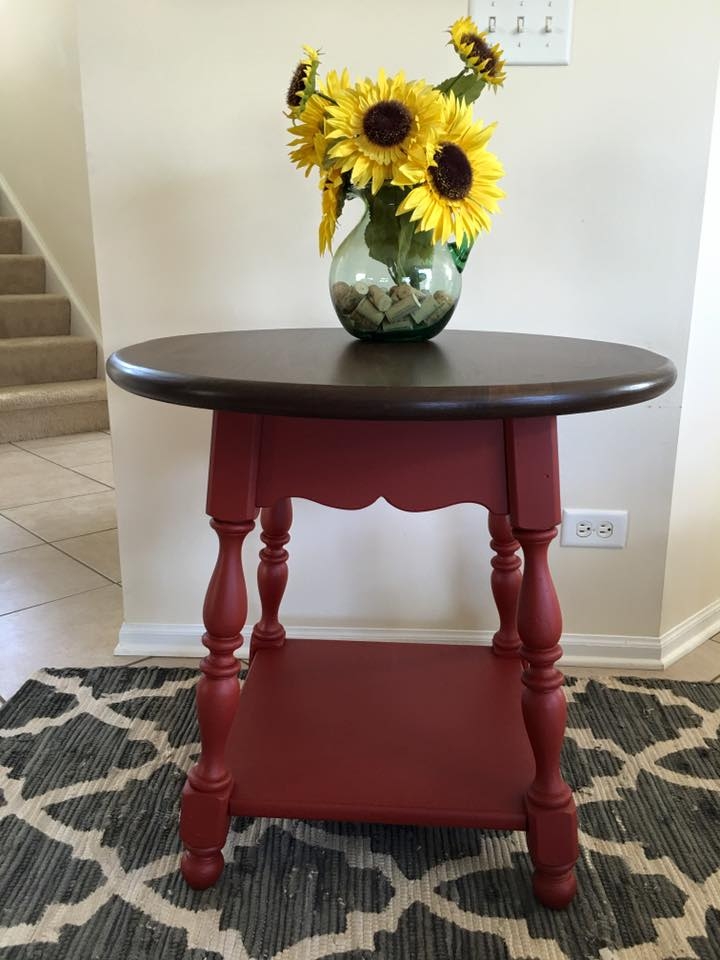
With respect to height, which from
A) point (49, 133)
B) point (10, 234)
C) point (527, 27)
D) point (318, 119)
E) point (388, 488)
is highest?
point (49, 133)

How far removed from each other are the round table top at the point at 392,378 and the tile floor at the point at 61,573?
73 centimetres

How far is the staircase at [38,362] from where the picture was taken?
10.2ft

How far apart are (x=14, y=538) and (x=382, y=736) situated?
1.39 meters

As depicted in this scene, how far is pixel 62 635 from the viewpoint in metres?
1.51

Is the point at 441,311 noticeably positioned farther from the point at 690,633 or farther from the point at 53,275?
the point at 53,275

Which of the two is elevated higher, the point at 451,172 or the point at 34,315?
the point at 451,172

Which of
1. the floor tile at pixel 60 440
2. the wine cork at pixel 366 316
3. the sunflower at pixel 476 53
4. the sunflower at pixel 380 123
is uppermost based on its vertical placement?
the sunflower at pixel 476 53

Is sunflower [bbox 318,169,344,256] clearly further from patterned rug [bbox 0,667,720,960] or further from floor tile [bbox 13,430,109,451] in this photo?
floor tile [bbox 13,430,109,451]

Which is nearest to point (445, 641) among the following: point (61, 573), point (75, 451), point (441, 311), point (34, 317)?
point (441, 311)

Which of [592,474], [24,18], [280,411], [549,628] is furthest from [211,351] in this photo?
[24,18]

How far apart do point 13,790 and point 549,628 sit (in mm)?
743

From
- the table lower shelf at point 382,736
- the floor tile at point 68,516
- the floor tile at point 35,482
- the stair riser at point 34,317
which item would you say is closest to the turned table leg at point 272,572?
the table lower shelf at point 382,736

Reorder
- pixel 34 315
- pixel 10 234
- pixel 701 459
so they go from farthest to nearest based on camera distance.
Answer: pixel 10 234 < pixel 34 315 < pixel 701 459

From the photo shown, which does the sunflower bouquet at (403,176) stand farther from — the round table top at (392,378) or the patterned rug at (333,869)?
the patterned rug at (333,869)
